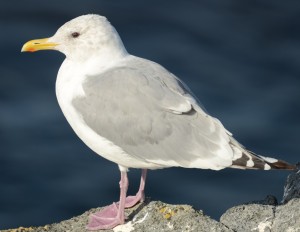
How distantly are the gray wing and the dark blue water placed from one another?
13.6 feet

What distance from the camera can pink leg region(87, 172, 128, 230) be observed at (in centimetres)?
723

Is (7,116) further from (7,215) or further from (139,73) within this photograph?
(139,73)

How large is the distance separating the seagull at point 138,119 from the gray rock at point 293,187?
39 centimetres

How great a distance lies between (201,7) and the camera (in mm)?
14641

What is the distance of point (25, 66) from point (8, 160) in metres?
1.67

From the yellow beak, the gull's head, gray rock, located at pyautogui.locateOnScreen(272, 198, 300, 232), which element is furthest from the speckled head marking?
gray rock, located at pyautogui.locateOnScreen(272, 198, 300, 232)

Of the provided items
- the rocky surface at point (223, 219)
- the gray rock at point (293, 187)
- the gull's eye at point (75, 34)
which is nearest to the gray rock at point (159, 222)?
the rocky surface at point (223, 219)

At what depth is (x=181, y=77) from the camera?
1295cm

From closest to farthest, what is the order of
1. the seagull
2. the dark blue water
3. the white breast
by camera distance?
the seagull < the white breast < the dark blue water

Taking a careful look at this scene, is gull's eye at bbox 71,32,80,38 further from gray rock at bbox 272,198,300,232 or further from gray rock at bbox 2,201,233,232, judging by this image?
gray rock at bbox 272,198,300,232

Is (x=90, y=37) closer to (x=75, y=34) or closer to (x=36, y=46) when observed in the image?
(x=75, y=34)

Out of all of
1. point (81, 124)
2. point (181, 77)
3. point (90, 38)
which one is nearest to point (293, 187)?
point (81, 124)

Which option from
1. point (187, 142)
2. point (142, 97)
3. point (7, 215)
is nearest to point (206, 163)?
point (187, 142)

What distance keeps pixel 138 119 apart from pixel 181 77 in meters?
5.79
